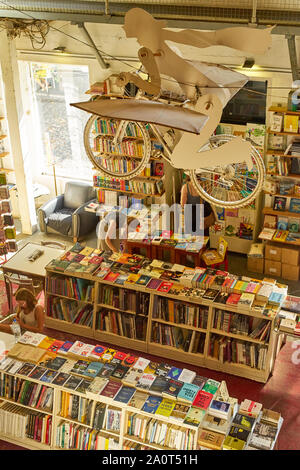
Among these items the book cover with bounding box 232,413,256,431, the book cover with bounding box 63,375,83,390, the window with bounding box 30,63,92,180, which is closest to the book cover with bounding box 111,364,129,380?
the book cover with bounding box 63,375,83,390

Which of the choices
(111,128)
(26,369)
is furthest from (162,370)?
(111,128)

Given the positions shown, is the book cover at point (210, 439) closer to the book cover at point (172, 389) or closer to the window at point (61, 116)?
the book cover at point (172, 389)

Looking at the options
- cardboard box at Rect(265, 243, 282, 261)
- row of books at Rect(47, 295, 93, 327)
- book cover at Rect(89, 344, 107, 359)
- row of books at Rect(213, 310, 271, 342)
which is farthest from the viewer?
cardboard box at Rect(265, 243, 282, 261)

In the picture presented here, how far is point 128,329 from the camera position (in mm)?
8219

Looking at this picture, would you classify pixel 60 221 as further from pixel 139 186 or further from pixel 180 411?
pixel 180 411

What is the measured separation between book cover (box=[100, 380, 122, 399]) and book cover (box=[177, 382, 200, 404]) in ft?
2.08

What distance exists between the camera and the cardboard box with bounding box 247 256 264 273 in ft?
33.2

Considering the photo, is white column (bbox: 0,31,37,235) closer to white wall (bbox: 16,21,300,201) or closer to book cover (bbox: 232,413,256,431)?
white wall (bbox: 16,21,300,201)

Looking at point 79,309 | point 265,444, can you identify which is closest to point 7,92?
point 79,309

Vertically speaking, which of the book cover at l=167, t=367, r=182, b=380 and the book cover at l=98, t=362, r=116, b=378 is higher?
the book cover at l=98, t=362, r=116, b=378

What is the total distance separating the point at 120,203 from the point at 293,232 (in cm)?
319

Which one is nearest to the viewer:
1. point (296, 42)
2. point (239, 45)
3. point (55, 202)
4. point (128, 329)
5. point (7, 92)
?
point (239, 45)
